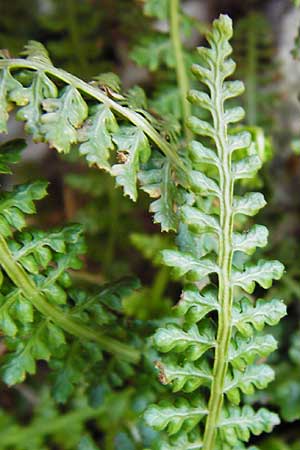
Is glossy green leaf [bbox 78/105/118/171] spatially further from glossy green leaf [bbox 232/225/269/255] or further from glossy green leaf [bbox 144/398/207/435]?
glossy green leaf [bbox 144/398/207/435]

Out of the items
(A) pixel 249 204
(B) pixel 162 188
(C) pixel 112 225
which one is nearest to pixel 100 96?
(B) pixel 162 188

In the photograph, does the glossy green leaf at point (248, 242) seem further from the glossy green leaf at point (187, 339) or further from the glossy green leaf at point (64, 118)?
the glossy green leaf at point (64, 118)

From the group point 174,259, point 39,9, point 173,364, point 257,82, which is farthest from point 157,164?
point 39,9

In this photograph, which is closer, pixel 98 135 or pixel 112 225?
pixel 98 135

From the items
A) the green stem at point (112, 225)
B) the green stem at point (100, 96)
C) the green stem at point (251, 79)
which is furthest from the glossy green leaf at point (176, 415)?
the green stem at point (251, 79)

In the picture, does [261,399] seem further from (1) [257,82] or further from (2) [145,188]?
Result: (1) [257,82]

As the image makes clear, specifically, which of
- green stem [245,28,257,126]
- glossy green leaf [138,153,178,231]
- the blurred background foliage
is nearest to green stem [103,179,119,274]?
the blurred background foliage

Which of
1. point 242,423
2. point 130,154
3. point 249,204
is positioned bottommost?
point 242,423

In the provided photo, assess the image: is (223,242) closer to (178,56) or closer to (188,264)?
(188,264)
